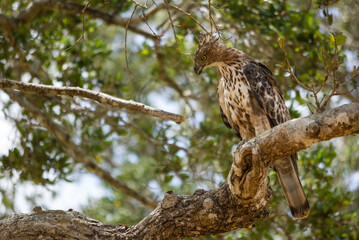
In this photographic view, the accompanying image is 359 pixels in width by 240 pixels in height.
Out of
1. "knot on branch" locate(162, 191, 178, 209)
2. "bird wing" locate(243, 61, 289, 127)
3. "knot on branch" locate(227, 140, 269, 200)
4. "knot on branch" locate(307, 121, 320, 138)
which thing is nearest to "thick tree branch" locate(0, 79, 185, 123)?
"knot on branch" locate(227, 140, 269, 200)

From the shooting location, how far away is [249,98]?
13.8 ft

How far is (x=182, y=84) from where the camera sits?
7109 millimetres

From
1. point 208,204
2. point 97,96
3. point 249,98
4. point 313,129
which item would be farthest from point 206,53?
point 313,129

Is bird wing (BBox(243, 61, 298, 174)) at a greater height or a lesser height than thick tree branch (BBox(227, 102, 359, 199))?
greater

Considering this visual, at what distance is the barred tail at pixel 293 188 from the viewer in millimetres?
3832

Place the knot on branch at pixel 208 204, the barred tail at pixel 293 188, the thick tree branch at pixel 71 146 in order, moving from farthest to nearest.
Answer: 1. the thick tree branch at pixel 71 146
2. the barred tail at pixel 293 188
3. the knot on branch at pixel 208 204

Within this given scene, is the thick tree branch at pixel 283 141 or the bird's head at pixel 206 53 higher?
the bird's head at pixel 206 53

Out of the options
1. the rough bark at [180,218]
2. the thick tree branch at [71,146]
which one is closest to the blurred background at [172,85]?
the thick tree branch at [71,146]

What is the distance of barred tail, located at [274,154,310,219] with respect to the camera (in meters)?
3.83

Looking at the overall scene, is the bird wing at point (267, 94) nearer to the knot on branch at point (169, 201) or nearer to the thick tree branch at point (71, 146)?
the knot on branch at point (169, 201)

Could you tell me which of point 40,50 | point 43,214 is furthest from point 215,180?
point 40,50

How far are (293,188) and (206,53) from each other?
169 centimetres

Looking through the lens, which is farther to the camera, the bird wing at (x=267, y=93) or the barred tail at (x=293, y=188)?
the bird wing at (x=267, y=93)

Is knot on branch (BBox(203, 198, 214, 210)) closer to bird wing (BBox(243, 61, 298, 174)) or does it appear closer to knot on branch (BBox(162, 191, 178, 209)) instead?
knot on branch (BBox(162, 191, 178, 209))
